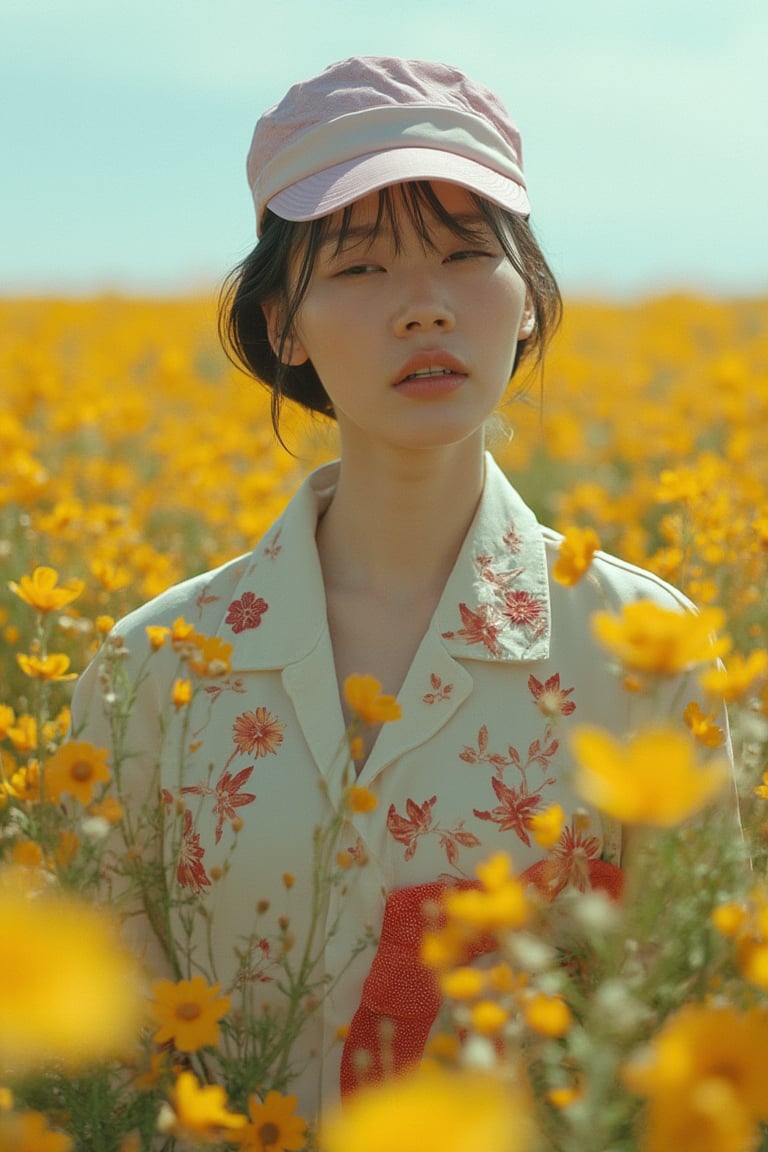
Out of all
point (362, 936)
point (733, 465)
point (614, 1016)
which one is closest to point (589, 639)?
point (362, 936)

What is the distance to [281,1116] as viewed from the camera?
1.35m

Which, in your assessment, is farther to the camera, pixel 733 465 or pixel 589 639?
pixel 733 465

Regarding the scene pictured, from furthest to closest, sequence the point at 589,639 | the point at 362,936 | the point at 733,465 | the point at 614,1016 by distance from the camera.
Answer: the point at 733,465 < the point at 589,639 < the point at 362,936 < the point at 614,1016

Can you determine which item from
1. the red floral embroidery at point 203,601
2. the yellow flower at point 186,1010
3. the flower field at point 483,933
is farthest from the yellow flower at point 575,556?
the red floral embroidery at point 203,601

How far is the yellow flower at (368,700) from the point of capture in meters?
1.24

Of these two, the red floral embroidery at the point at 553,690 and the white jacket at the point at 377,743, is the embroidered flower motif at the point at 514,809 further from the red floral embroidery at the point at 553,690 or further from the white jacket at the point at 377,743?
the red floral embroidery at the point at 553,690

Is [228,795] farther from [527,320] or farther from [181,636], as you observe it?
[527,320]

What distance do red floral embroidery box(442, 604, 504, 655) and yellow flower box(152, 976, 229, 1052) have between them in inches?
23.5

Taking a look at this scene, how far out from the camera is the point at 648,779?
718mm

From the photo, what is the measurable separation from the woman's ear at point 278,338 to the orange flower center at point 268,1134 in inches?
42.9

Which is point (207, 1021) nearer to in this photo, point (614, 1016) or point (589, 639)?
point (614, 1016)

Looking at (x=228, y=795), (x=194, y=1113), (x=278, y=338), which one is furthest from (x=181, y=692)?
(x=278, y=338)

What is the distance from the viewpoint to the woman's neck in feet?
6.23

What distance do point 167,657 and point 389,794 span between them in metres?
0.40
